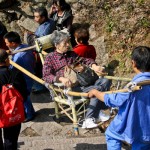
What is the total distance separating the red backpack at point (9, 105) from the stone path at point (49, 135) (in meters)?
0.78

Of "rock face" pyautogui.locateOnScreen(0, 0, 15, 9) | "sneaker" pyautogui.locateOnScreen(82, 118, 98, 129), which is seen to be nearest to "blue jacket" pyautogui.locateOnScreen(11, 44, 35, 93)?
"sneaker" pyautogui.locateOnScreen(82, 118, 98, 129)

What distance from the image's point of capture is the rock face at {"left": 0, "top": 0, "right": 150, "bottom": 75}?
26.3 feet

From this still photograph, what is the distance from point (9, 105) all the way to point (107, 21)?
4649 mm

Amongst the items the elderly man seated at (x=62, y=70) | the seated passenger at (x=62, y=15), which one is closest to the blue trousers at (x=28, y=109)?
the elderly man seated at (x=62, y=70)

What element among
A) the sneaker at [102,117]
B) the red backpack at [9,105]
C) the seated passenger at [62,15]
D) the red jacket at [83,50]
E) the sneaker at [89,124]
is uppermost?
the seated passenger at [62,15]

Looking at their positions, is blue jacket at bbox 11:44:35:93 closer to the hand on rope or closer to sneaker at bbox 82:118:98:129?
sneaker at bbox 82:118:98:129

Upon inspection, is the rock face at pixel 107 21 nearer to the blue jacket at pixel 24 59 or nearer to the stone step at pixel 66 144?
the blue jacket at pixel 24 59

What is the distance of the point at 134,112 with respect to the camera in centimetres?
382

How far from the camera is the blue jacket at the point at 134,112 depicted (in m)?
3.76

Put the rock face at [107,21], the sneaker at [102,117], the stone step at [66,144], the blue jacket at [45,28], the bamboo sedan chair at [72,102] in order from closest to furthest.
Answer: the stone step at [66,144] → the sneaker at [102,117] → the bamboo sedan chair at [72,102] → the blue jacket at [45,28] → the rock face at [107,21]

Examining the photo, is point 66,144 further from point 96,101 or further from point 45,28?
point 45,28

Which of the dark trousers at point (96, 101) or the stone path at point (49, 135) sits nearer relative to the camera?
the stone path at point (49, 135)

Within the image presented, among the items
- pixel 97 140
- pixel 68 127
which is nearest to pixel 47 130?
pixel 68 127

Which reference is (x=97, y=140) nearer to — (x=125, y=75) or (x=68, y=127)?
(x=68, y=127)
